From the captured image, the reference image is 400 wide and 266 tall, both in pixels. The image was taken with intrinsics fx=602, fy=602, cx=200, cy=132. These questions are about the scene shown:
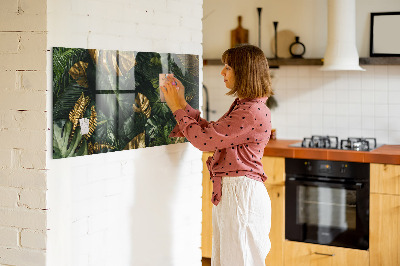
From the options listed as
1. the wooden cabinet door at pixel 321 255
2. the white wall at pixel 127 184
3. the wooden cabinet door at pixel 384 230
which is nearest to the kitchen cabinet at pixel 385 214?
the wooden cabinet door at pixel 384 230

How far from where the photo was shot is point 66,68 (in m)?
2.32

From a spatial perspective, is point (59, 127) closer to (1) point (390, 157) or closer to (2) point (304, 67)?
(1) point (390, 157)

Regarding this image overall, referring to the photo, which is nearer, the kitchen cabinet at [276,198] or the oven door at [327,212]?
the oven door at [327,212]

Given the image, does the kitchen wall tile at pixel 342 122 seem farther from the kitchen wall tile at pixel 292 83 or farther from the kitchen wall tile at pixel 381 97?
the kitchen wall tile at pixel 292 83

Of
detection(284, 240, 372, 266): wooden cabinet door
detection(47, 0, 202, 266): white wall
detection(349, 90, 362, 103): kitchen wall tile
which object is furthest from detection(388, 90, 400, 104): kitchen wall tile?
detection(47, 0, 202, 266): white wall

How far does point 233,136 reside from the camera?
2.68 metres

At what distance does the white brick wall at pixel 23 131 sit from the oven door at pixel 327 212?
94.9 inches

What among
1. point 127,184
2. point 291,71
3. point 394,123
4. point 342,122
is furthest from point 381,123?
point 127,184

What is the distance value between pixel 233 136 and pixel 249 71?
12.0 inches

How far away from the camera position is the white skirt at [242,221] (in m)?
2.76

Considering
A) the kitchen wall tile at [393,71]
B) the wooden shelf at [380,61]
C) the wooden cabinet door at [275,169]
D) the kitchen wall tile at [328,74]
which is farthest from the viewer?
the kitchen wall tile at [328,74]

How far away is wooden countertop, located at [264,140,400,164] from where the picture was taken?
402 centimetres

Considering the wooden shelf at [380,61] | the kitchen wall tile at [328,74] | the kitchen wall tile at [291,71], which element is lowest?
the kitchen wall tile at [328,74]

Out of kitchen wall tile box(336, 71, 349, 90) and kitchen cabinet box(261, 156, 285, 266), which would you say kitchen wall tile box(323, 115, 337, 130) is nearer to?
kitchen wall tile box(336, 71, 349, 90)
